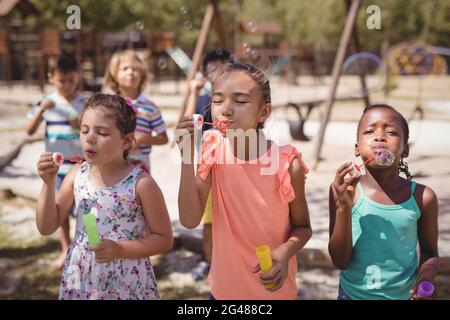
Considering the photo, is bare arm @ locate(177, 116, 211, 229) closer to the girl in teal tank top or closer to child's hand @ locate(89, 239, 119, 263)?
child's hand @ locate(89, 239, 119, 263)

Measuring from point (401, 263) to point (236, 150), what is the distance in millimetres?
650

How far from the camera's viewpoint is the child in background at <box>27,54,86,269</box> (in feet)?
10.5

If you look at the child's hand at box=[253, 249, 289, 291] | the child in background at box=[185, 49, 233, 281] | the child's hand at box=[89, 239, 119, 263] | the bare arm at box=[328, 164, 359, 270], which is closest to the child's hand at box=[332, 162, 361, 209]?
the bare arm at box=[328, 164, 359, 270]

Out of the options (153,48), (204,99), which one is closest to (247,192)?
(204,99)

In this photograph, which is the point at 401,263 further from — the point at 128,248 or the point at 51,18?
the point at 51,18

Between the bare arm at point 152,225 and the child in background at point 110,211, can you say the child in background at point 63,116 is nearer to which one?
the child in background at point 110,211

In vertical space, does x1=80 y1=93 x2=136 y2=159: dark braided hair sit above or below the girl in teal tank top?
above

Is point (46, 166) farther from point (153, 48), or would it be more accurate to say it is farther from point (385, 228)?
point (153, 48)

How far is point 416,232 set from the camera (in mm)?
1738

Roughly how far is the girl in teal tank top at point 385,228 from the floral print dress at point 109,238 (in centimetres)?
67

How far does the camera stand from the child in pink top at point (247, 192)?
1646mm

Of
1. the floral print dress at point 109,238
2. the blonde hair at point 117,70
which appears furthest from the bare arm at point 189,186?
the blonde hair at point 117,70

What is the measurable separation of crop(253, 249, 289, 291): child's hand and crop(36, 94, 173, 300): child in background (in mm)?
403
